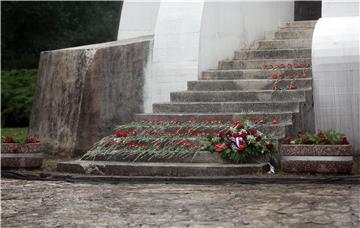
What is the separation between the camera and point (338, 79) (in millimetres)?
9430

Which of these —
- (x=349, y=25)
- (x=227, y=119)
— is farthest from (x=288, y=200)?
(x=349, y=25)

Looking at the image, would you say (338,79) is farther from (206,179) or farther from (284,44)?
(206,179)

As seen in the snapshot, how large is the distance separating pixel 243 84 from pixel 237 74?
16.1 inches

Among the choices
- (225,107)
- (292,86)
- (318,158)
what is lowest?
(318,158)

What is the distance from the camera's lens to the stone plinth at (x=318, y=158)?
8.06m

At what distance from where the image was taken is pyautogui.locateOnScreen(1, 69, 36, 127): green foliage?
17.2 meters

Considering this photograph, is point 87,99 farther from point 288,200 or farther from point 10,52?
point 10,52

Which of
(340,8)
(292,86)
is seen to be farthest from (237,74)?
(340,8)

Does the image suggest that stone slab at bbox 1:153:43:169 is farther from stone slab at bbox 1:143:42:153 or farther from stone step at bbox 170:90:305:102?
stone step at bbox 170:90:305:102

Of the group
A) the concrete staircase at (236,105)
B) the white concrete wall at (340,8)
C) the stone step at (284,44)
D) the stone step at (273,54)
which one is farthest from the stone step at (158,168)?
the stone step at (284,44)

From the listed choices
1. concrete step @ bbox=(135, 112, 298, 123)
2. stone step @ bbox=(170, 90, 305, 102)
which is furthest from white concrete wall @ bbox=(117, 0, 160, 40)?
concrete step @ bbox=(135, 112, 298, 123)

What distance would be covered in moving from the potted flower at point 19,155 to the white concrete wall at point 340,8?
163 inches

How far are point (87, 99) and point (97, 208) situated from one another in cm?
414

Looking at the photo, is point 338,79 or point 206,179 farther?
point 338,79
